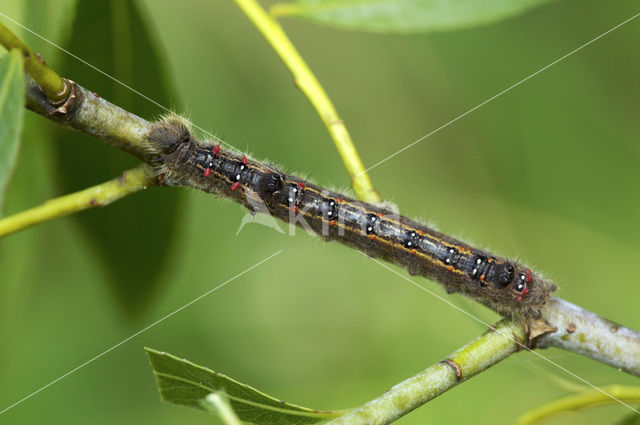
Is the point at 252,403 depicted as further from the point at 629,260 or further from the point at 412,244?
the point at 629,260

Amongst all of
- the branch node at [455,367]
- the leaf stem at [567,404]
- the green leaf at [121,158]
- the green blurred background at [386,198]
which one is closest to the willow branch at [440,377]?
the branch node at [455,367]

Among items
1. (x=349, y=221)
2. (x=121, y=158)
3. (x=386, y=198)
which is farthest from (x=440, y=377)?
(x=386, y=198)

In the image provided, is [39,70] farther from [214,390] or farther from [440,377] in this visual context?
[440,377]

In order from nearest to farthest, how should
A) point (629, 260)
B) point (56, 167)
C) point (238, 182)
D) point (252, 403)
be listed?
point (252, 403) → point (238, 182) → point (56, 167) → point (629, 260)

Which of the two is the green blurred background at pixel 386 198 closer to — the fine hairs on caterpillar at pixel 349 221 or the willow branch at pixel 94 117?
the fine hairs on caterpillar at pixel 349 221

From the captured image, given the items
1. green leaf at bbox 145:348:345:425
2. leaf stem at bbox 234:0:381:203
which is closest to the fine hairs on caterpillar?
leaf stem at bbox 234:0:381:203

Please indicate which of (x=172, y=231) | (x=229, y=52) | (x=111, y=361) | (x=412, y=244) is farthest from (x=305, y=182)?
(x=229, y=52)
